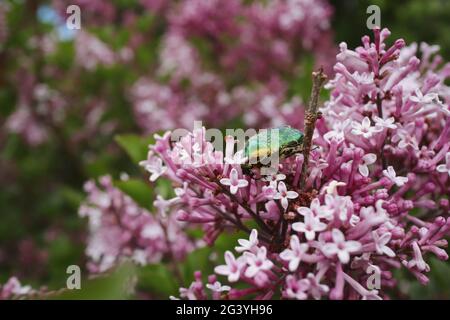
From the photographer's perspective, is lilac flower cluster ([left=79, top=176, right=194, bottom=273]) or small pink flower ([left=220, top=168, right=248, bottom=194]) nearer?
small pink flower ([left=220, top=168, right=248, bottom=194])

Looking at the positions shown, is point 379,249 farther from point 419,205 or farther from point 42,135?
point 42,135

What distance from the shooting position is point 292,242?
1.32 metres

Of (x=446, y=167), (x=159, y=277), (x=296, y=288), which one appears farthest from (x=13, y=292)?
(x=446, y=167)

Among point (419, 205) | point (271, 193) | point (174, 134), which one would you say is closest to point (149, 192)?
point (174, 134)

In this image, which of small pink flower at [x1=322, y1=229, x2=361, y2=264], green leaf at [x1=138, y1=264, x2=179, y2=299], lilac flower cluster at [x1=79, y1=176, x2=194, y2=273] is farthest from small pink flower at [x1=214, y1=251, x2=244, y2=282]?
lilac flower cluster at [x1=79, y1=176, x2=194, y2=273]

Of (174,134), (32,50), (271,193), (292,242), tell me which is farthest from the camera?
(32,50)

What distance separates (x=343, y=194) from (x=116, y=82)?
3199 millimetres

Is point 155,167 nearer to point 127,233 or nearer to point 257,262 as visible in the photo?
point 257,262

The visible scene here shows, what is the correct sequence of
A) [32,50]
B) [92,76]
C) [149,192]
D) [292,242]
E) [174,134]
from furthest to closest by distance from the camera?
[92,76]
[32,50]
[149,192]
[174,134]
[292,242]

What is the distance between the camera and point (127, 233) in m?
2.47

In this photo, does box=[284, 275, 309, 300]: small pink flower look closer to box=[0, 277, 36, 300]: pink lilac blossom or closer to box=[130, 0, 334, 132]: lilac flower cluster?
box=[0, 277, 36, 300]: pink lilac blossom

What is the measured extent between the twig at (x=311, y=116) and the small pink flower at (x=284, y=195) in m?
0.08

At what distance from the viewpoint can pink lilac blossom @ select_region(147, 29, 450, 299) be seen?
4.37ft

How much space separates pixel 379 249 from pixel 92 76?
358 cm
